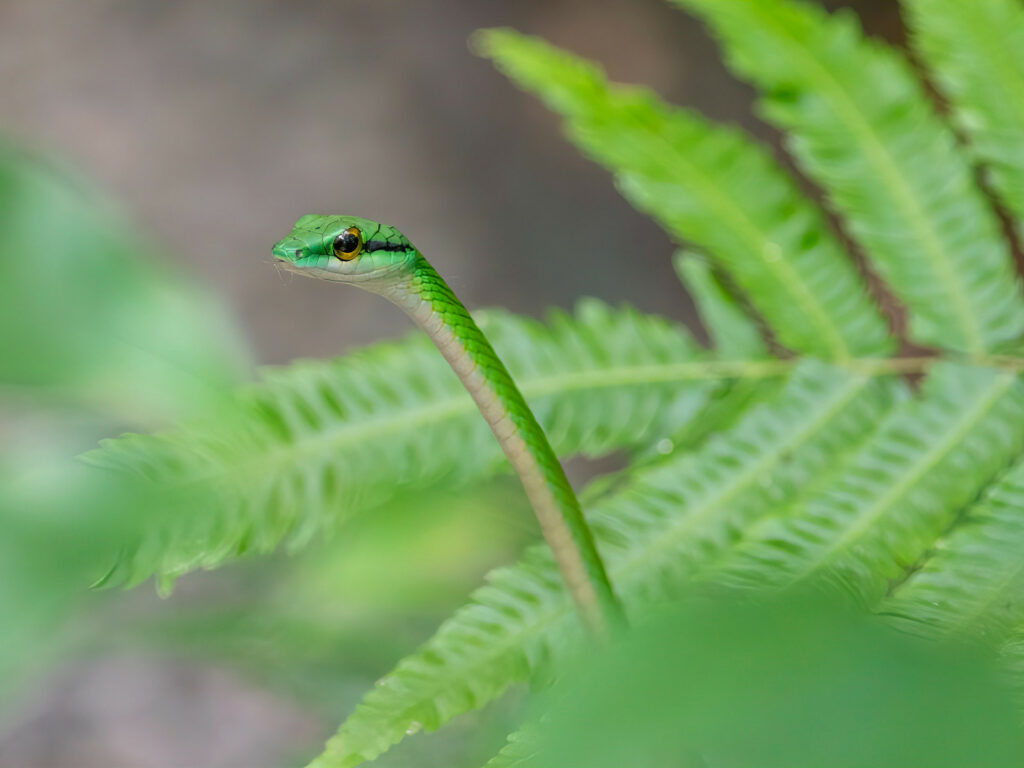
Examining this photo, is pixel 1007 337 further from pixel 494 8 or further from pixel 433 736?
pixel 494 8

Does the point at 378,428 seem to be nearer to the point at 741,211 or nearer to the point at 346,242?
the point at 346,242

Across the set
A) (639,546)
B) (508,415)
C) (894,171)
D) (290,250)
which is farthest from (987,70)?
(290,250)

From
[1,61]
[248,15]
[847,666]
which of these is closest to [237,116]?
[248,15]

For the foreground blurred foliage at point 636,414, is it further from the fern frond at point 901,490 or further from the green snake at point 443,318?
the green snake at point 443,318

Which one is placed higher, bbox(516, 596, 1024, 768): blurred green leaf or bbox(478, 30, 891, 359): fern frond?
bbox(478, 30, 891, 359): fern frond

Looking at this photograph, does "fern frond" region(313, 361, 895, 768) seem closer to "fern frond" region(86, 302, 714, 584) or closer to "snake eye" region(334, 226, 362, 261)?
"fern frond" region(86, 302, 714, 584)

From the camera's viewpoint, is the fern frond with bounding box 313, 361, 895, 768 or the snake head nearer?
the snake head

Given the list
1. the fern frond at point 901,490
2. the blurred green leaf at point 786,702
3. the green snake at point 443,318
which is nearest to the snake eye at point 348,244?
the green snake at point 443,318

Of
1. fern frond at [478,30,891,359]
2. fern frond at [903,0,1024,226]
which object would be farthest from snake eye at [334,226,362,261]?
fern frond at [903,0,1024,226]
